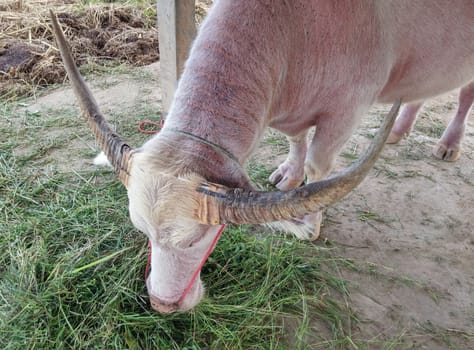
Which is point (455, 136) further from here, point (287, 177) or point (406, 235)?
point (287, 177)

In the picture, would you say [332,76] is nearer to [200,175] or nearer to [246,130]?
[246,130]

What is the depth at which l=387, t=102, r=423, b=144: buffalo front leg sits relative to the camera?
13.5 ft

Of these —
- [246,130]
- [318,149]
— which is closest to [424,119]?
[318,149]

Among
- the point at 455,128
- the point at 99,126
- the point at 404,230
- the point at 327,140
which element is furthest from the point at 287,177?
the point at 455,128

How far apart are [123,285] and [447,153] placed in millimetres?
3513

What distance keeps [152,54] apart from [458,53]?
426 centimetres

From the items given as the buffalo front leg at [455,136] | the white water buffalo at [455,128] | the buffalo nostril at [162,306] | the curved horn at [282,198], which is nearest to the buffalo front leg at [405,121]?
the white water buffalo at [455,128]

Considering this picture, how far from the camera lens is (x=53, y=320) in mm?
2113

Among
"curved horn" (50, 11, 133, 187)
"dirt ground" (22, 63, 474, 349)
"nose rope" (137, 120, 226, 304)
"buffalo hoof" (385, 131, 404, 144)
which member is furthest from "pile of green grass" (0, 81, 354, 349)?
"buffalo hoof" (385, 131, 404, 144)

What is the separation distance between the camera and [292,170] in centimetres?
330

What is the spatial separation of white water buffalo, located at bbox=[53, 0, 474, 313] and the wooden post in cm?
119

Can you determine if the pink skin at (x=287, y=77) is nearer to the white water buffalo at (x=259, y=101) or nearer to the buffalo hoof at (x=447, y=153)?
the white water buffalo at (x=259, y=101)

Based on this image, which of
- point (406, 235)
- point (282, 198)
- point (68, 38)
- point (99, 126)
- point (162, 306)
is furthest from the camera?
point (68, 38)

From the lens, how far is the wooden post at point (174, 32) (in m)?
3.09
